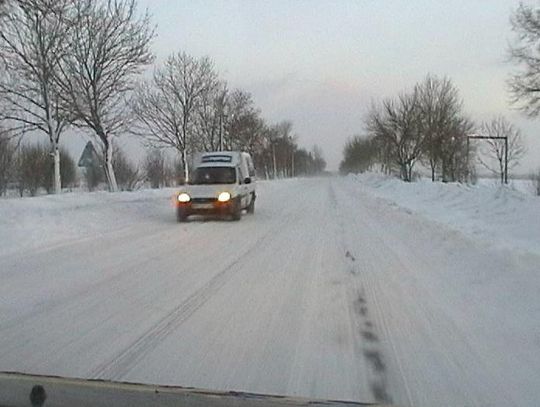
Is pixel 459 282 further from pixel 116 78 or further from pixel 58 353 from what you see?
pixel 116 78

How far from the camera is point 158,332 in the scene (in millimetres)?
5676

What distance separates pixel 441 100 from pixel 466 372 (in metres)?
51.4

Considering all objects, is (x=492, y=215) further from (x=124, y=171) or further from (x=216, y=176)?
(x=124, y=171)

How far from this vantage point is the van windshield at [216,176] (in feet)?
65.3

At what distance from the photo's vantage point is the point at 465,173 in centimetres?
4600

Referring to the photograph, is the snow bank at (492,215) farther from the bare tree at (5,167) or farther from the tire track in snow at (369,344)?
the bare tree at (5,167)

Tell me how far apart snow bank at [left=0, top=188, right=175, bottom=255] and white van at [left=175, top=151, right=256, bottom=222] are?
1.88 meters

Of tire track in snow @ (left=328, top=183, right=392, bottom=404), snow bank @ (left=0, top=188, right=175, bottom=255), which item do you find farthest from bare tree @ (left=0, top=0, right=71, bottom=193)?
tire track in snow @ (left=328, top=183, right=392, bottom=404)

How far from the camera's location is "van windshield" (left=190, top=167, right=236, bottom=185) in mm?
19891

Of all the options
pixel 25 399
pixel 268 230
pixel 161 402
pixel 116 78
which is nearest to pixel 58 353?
pixel 25 399

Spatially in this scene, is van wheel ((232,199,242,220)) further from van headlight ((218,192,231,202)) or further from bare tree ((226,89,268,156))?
bare tree ((226,89,268,156))

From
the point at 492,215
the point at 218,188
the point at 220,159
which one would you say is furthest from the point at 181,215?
the point at 492,215

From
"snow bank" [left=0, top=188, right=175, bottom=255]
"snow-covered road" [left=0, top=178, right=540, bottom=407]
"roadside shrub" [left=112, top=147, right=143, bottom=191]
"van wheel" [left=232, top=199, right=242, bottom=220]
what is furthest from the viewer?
→ "roadside shrub" [left=112, top=147, right=143, bottom=191]

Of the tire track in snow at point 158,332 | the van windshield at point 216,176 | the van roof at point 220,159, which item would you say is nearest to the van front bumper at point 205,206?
the van windshield at point 216,176
